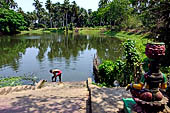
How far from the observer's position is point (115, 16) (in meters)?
52.2

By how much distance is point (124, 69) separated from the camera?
8.34 metres

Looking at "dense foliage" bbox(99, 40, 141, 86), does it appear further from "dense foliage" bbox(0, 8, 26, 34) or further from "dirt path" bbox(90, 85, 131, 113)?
"dense foliage" bbox(0, 8, 26, 34)

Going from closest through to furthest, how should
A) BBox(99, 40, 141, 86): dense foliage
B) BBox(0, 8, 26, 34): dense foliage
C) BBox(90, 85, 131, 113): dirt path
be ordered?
BBox(90, 85, 131, 113): dirt path → BBox(99, 40, 141, 86): dense foliage → BBox(0, 8, 26, 34): dense foliage

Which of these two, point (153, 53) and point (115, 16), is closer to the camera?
point (153, 53)

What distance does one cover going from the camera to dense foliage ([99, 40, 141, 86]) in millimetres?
8320

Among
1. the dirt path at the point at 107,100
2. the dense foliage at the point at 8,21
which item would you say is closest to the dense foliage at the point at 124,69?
the dirt path at the point at 107,100

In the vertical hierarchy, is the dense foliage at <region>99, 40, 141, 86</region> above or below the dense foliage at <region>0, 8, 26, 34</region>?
below

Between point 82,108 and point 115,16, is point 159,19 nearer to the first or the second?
point 82,108

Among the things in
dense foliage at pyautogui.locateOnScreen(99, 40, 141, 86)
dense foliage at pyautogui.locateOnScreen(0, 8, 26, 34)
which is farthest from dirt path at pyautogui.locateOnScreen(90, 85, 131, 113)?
dense foliage at pyautogui.locateOnScreen(0, 8, 26, 34)

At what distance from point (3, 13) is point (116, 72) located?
165 ft

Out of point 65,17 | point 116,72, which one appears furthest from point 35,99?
point 65,17

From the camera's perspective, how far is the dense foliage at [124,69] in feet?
27.3

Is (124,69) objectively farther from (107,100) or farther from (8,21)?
(8,21)

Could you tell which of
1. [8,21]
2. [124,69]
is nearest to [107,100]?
[124,69]
